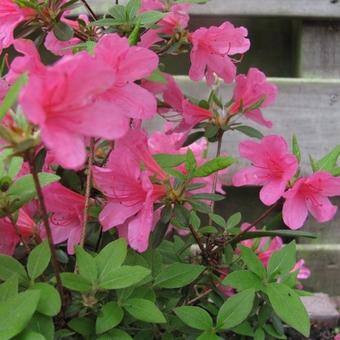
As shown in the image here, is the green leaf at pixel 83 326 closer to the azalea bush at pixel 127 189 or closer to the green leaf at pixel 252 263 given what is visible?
the azalea bush at pixel 127 189

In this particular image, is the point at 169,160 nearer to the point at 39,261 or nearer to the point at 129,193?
the point at 129,193

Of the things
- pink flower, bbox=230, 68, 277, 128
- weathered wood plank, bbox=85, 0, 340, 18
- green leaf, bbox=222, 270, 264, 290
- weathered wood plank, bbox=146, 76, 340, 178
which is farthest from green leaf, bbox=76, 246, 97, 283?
weathered wood plank, bbox=85, 0, 340, 18

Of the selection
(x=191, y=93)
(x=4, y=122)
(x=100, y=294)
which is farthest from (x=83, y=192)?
(x=191, y=93)

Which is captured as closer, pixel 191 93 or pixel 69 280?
pixel 69 280

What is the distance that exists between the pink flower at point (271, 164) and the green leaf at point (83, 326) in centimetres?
32

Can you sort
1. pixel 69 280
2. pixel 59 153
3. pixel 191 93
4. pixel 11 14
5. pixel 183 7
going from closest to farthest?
pixel 59 153 → pixel 69 280 → pixel 11 14 → pixel 183 7 → pixel 191 93

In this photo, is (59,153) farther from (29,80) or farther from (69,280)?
(69,280)

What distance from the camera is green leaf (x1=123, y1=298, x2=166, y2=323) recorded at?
756 mm

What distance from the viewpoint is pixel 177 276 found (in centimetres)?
88

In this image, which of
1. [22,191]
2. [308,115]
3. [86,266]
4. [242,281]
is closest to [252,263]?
[242,281]

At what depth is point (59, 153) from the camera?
1.70ft

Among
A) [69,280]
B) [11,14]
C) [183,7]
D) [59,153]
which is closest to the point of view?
[59,153]

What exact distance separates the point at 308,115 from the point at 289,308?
128cm

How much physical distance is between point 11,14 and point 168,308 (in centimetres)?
57
